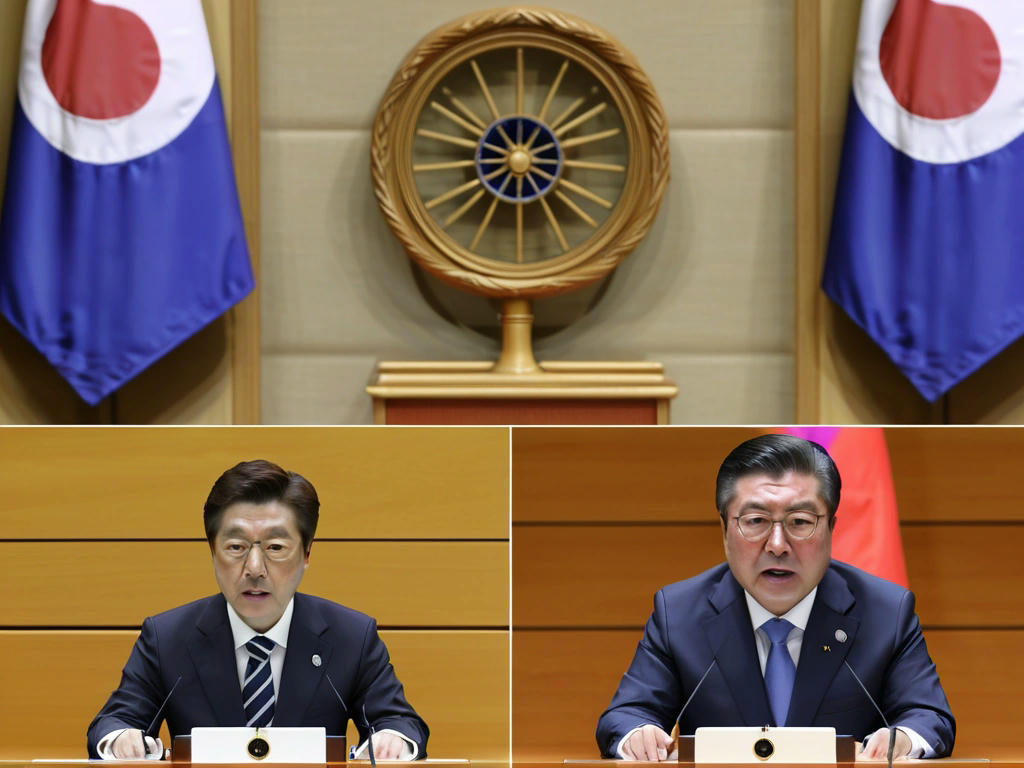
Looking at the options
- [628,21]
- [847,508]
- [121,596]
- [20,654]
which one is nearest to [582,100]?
[628,21]

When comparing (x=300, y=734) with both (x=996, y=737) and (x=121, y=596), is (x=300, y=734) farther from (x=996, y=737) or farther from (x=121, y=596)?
(x=996, y=737)

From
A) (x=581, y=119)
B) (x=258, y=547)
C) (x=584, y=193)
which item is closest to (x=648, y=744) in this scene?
(x=258, y=547)

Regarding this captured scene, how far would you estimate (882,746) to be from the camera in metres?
1.88

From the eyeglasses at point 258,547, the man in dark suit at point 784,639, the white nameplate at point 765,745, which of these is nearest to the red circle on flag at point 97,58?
the eyeglasses at point 258,547

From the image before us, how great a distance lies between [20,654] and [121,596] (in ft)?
0.70

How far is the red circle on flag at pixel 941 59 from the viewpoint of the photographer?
2.82 metres

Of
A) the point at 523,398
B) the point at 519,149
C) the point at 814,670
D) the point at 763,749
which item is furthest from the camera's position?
the point at 519,149

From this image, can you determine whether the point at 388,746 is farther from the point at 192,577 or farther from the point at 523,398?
the point at 523,398

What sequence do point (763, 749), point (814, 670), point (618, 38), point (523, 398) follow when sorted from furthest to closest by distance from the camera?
point (618, 38) < point (523, 398) < point (814, 670) < point (763, 749)

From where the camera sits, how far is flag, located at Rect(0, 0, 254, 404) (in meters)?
2.81

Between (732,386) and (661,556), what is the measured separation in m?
1.00

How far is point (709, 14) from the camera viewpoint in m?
3.06

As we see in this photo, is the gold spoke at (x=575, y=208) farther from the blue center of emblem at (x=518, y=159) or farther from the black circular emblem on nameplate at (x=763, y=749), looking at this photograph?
the black circular emblem on nameplate at (x=763, y=749)

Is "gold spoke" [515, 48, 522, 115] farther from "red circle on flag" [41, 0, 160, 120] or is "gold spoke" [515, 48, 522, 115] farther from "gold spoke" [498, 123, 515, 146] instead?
"red circle on flag" [41, 0, 160, 120]
